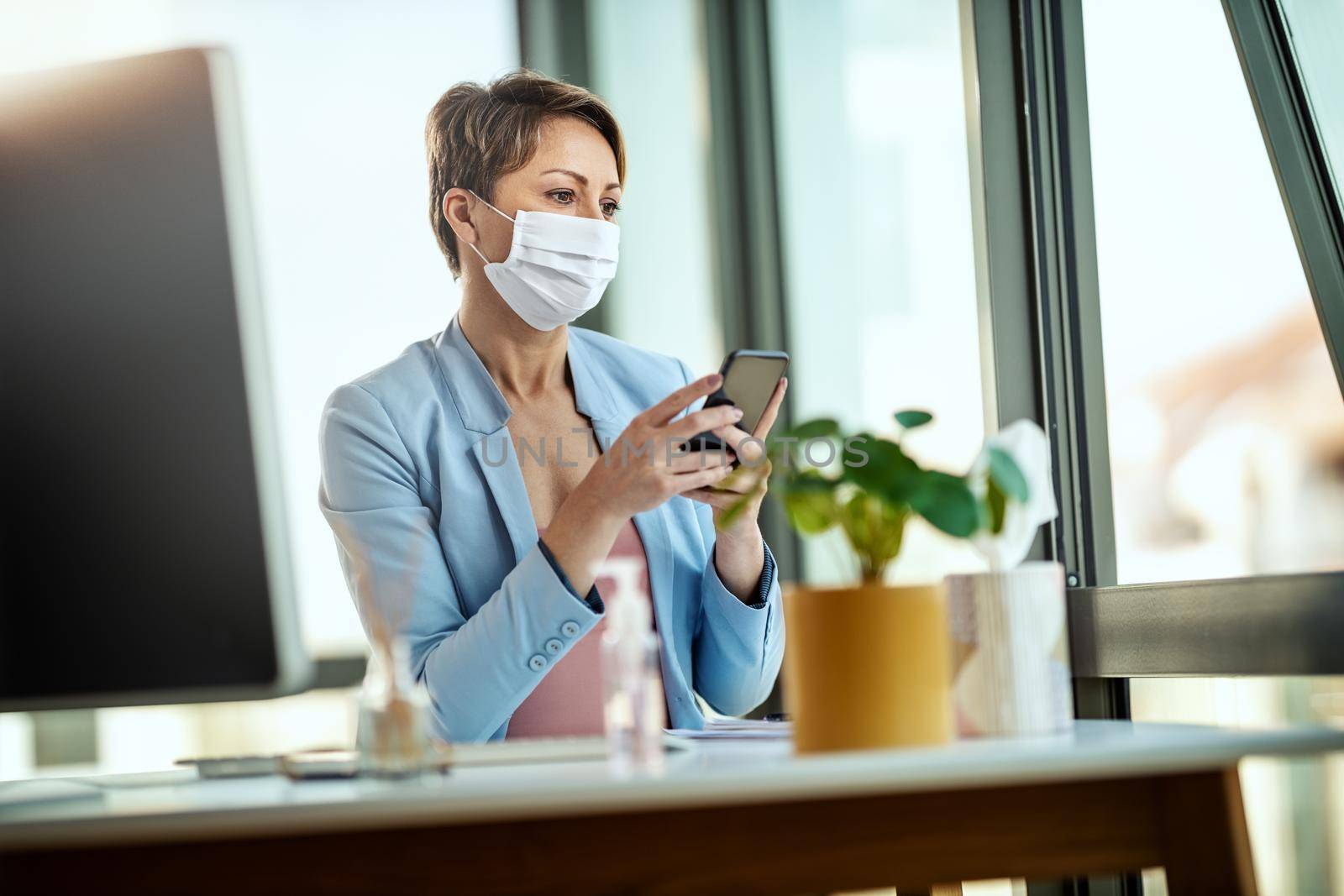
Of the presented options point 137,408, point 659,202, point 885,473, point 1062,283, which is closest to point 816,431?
point 885,473

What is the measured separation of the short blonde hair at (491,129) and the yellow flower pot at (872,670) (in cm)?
104

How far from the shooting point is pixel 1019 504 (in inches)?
40.2

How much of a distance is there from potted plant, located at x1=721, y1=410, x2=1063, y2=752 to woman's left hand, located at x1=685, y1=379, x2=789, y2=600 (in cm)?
11

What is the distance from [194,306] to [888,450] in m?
0.53

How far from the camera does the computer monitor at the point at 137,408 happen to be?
761mm

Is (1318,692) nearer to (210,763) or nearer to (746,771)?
(746,771)

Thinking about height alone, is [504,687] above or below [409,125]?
below

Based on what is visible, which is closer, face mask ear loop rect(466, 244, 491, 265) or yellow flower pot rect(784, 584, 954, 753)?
yellow flower pot rect(784, 584, 954, 753)

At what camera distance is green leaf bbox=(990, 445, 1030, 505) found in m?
0.99

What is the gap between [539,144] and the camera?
5.88ft

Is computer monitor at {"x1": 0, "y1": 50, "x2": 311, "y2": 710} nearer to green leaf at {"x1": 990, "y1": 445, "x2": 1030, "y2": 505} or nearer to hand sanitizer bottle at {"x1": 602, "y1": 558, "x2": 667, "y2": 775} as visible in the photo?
hand sanitizer bottle at {"x1": 602, "y1": 558, "x2": 667, "y2": 775}

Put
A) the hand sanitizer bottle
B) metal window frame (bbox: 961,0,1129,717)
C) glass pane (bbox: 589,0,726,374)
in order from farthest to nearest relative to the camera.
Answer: glass pane (bbox: 589,0,726,374) → metal window frame (bbox: 961,0,1129,717) → the hand sanitizer bottle

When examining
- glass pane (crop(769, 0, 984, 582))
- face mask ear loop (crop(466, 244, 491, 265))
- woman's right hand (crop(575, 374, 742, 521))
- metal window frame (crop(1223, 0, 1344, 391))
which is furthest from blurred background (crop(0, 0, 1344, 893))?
woman's right hand (crop(575, 374, 742, 521))

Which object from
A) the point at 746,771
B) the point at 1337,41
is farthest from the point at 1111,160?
the point at 746,771
